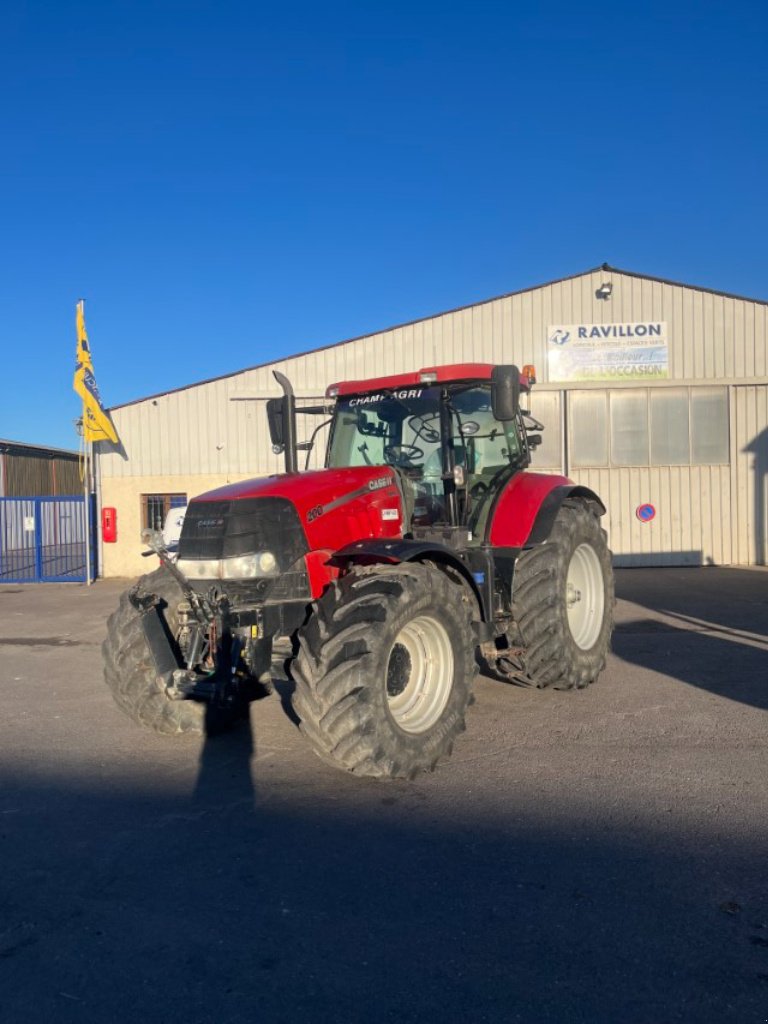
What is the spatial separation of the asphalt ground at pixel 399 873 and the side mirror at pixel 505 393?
2222 mm

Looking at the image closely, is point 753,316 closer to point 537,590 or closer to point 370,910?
point 537,590

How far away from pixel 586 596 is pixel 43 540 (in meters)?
16.1

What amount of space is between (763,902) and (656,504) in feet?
47.6

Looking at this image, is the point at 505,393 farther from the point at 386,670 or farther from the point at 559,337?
the point at 559,337

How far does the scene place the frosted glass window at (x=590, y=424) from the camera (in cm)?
1711

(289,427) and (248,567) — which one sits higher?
(289,427)

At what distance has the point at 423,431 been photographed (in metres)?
6.10

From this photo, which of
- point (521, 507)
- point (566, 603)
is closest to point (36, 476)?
point (521, 507)

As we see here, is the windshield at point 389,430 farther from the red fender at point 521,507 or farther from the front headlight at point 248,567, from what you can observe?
the front headlight at point 248,567

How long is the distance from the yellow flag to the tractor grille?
525 inches

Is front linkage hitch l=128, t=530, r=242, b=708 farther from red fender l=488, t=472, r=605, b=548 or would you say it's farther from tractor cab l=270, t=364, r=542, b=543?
red fender l=488, t=472, r=605, b=548

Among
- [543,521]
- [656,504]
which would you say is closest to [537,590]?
[543,521]

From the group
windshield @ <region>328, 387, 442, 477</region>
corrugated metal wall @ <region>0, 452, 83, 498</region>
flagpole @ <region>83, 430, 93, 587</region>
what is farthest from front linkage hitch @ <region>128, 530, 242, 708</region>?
corrugated metal wall @ <region>0, 452, 83, 498</region>

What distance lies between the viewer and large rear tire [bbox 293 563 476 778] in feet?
13.9
